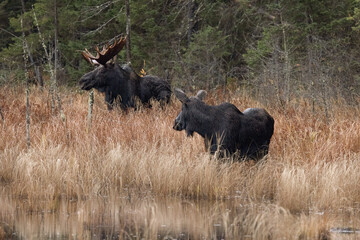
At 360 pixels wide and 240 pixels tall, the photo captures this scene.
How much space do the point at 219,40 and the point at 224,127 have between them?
1217 centimetres

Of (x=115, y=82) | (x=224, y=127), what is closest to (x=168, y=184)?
(x=224, y=127)

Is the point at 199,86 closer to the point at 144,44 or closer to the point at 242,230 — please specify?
the point at 144,44

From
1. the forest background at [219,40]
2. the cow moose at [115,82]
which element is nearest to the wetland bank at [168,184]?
the cow moose at [115,82]

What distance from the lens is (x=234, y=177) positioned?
8.35m

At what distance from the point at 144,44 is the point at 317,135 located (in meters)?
13.0

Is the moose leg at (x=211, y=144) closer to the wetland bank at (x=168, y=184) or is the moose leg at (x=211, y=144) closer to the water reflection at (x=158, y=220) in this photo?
the wetland bank at (x=168, y=184)

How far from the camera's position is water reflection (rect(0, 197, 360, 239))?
20.1 ft

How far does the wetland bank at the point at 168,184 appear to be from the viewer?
6.41 metres

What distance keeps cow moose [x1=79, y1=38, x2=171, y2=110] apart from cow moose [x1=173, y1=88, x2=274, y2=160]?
3.87 metres

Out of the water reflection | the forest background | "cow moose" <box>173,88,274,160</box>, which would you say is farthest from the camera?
the forest background

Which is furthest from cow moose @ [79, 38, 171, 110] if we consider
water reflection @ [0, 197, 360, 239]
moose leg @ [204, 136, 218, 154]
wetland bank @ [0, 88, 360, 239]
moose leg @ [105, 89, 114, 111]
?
water reflection @ [0, 197, 360, 239]

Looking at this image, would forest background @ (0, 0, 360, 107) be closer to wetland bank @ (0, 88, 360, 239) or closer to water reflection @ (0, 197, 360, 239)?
wetland bank @ (0, 88, 360, 239)

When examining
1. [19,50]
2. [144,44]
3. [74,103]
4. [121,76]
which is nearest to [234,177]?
[121,76]

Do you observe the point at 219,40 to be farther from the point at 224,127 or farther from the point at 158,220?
the point at 158,220
